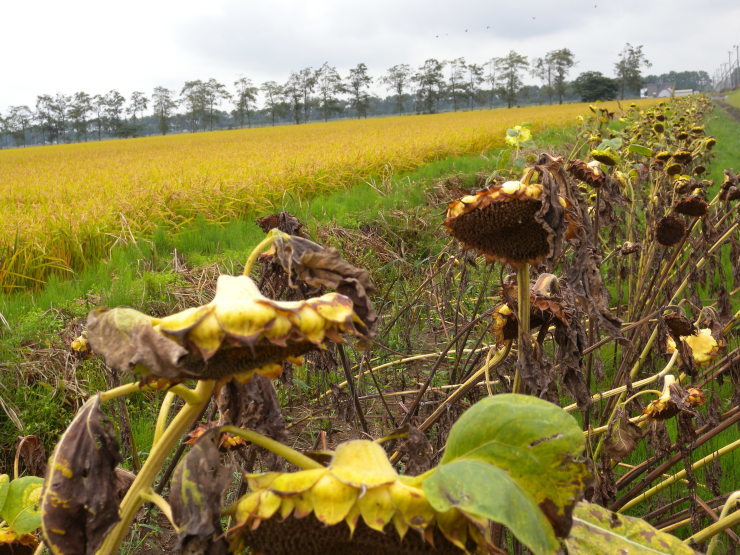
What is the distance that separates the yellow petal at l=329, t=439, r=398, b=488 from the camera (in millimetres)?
408

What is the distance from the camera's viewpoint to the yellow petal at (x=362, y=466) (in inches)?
16.1

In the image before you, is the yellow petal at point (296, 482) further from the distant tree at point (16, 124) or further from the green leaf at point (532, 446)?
the distant tree at point (16, 124)

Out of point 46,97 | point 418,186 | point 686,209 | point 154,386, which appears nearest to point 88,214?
point 418,186

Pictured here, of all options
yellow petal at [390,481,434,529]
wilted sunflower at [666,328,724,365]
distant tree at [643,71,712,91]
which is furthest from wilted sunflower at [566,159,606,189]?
distant tree at [643,71,712,91]

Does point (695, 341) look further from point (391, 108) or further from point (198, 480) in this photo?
point (391, 108)

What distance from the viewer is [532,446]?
450mm

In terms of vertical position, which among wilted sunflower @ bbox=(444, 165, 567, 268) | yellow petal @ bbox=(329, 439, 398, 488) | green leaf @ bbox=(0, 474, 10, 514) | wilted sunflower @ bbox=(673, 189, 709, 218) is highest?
wilted sunflower @ bbox=(444, 165, 567, 268)

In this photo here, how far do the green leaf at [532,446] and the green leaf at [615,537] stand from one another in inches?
6.3

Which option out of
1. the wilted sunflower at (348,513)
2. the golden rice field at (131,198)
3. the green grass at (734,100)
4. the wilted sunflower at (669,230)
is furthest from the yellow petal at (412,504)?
the green grass at (734,100)

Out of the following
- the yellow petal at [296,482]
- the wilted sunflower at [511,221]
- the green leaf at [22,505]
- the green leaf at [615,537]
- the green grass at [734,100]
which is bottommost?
the green leaf at [22,505]

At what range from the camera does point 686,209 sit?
2.01 meters

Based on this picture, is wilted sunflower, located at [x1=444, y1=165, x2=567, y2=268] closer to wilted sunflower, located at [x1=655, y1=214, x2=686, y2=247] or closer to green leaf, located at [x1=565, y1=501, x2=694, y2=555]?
green leaf, located at [x1=565, y1=501, x2=694, y2=555]

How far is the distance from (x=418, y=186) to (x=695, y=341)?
237 inches

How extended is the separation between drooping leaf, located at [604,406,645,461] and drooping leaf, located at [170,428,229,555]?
1121 millimetres
